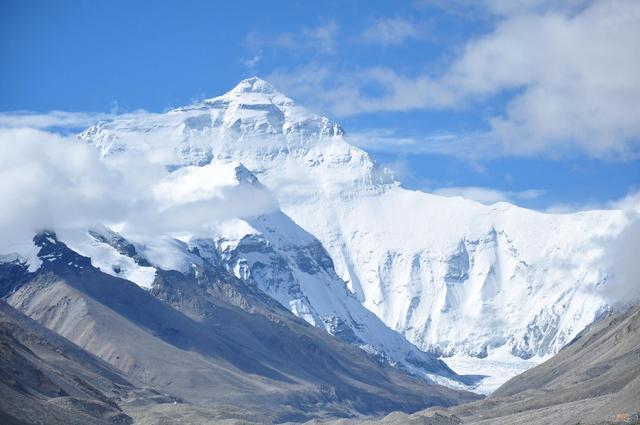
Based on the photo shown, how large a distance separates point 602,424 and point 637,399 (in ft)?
92.4

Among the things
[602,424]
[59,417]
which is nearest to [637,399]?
[602,424]

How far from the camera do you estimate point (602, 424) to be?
165 m

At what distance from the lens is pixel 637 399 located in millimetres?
191875

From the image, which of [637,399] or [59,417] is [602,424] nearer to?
[637,399]

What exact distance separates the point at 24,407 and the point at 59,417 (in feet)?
19.8

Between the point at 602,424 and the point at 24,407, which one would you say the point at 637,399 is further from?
the point at 24,407

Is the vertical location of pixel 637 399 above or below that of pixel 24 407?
above

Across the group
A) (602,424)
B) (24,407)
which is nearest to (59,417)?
(24,407)

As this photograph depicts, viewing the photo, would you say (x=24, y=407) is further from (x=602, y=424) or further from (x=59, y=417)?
(x=602, y=424)

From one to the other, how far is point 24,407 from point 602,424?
68.8 m

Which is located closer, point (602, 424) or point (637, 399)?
point (602, 424)

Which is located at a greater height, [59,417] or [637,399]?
[637,399]

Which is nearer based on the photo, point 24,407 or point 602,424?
point 602,424

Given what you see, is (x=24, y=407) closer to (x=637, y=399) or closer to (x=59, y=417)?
(x=59, y=417)
